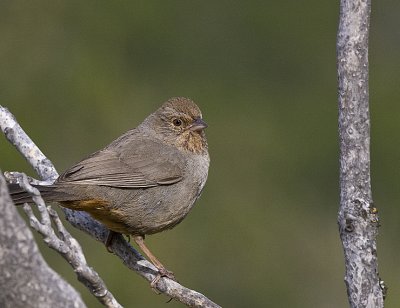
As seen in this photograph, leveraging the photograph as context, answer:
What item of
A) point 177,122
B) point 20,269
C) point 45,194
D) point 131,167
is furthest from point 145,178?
point 20,269

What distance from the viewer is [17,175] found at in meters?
5.39

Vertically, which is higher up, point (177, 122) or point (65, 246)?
point (65, 246)

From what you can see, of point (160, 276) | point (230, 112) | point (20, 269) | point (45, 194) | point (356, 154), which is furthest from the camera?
point (230, 112)

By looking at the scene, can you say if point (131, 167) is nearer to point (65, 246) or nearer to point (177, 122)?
point (177, 122)

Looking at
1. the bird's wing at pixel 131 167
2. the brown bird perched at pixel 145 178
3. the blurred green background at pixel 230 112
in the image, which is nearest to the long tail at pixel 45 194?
the brown bird perched at pixel 145 178

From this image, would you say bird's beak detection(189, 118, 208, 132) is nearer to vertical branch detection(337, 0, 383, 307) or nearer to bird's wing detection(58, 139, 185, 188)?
bird's wing detection(58, 139, 185, 188)

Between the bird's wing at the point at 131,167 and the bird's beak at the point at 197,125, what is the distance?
23 centimetres

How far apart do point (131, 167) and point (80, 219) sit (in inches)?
18.5

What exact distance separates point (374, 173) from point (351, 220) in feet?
21.9

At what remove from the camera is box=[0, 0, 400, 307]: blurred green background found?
1023 cm

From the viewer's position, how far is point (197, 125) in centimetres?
670

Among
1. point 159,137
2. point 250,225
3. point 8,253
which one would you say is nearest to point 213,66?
point 250,225

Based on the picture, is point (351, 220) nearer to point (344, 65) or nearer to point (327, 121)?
point (344, 65)

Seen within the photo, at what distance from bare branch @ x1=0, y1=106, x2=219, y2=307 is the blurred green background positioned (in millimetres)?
3390
